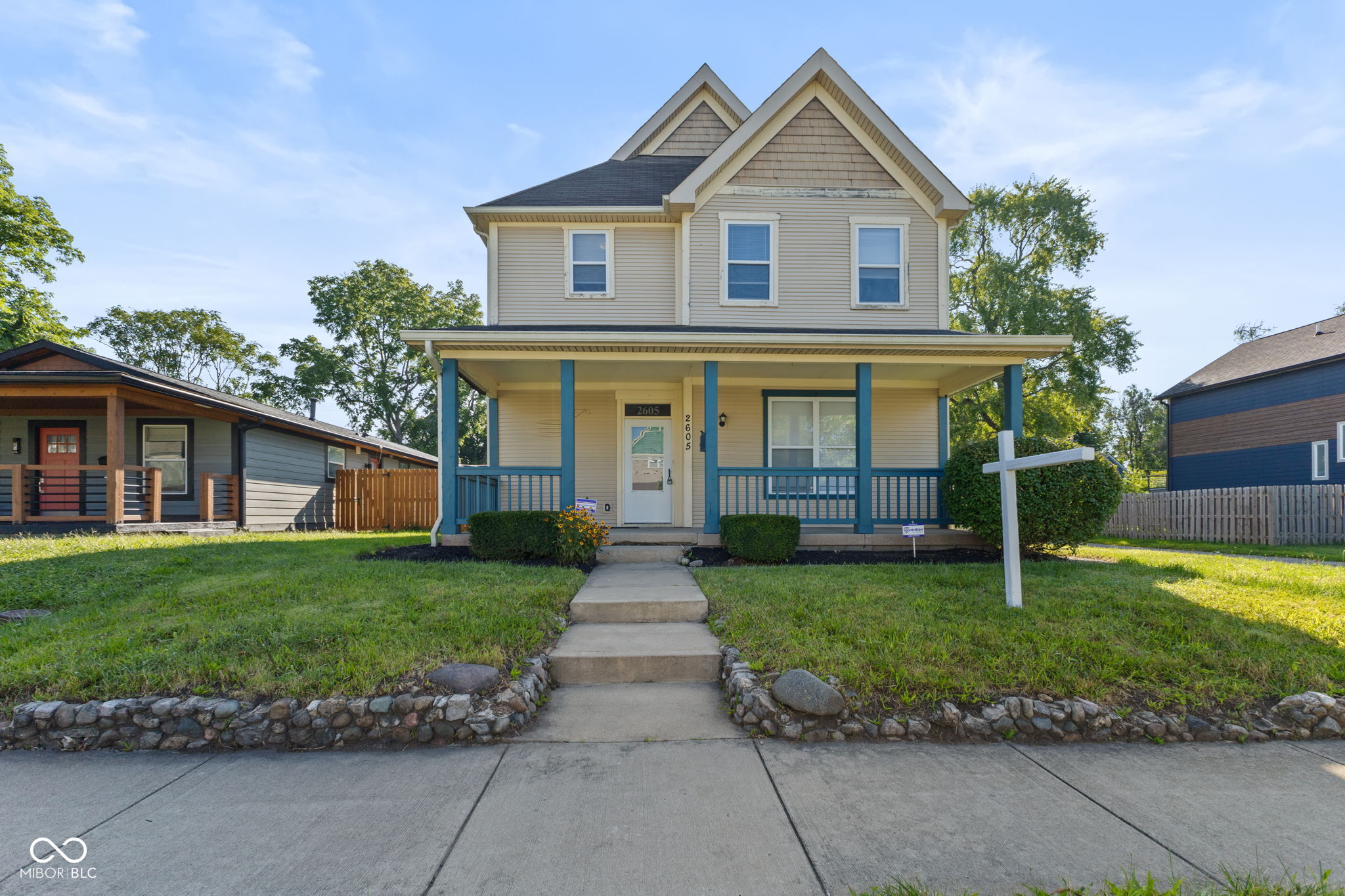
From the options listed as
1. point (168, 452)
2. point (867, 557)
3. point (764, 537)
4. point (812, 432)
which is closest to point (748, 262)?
point (812, 432)

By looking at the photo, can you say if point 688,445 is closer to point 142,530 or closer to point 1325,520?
point 142,530

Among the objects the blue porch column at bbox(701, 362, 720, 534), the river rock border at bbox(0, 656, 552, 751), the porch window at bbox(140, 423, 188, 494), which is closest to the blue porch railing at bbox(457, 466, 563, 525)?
the blue porch column at bbox(701, 362, 720, 534)

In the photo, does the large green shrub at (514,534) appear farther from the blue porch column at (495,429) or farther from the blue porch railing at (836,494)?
the blue porch column at (495,429)

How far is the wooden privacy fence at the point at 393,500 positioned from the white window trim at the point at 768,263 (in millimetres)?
9733

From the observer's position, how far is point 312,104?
9.43m

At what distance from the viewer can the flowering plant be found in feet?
25.3

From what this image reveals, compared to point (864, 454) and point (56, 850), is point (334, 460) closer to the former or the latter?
point (864, 454)

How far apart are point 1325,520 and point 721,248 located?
42.4 ft

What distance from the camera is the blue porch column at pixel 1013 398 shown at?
9.09m

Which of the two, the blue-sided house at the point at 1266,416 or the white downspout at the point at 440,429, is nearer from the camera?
the white downspout at the point at 440,429

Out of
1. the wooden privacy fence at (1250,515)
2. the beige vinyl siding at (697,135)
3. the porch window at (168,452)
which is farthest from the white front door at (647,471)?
the porch window at (168,452)

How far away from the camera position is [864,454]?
29.7ft

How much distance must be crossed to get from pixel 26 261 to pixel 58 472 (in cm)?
1199

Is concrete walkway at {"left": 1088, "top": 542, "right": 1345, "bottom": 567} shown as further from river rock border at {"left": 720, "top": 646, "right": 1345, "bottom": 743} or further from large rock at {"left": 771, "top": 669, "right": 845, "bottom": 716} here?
large rock at {"left": 771, "top": 669, "right": 845, "bottom": 716}
